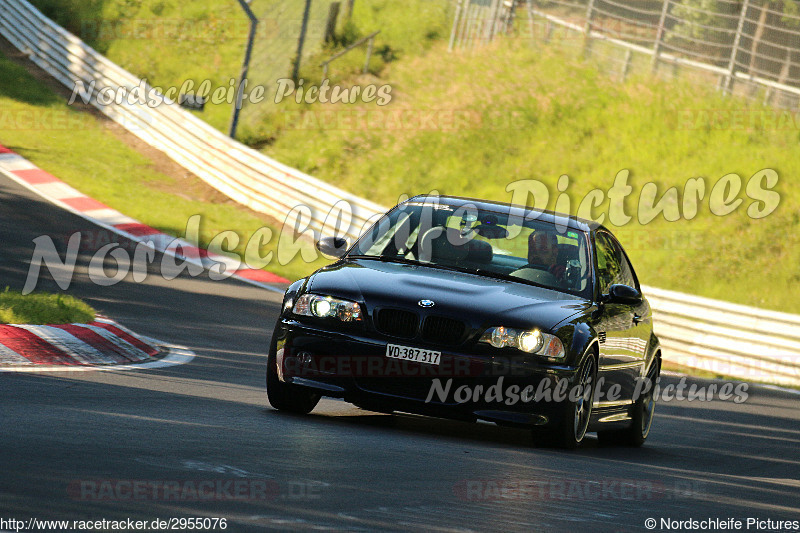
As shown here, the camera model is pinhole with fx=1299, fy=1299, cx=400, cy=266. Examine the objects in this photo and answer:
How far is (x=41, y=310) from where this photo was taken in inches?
411

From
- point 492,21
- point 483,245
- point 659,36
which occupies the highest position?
point 492,21

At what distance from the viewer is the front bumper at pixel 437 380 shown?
25.5 ft

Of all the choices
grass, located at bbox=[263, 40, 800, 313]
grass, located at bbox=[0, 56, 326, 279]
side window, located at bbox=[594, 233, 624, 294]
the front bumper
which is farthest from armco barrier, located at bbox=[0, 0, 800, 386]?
the front bumper

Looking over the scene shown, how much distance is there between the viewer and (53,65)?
3055cm

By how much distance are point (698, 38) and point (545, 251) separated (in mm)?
19424

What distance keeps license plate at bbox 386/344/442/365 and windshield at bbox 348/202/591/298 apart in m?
1.10

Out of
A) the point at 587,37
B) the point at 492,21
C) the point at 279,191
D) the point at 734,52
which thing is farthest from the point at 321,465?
the point at 492,21

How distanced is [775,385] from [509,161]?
1175 centimetres

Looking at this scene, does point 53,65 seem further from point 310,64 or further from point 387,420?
point 387,420

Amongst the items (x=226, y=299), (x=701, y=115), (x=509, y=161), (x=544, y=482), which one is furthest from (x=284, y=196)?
(x=544, y=482)

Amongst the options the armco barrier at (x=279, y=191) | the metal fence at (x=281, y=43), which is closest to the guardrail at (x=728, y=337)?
the armco barrier at (x=279, y=191)

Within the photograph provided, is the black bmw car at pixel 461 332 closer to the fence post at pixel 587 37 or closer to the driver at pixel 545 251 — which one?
the driver at pixel 545 251

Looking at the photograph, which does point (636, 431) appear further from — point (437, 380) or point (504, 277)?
point (437, 380)

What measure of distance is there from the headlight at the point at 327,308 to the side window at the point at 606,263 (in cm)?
201
